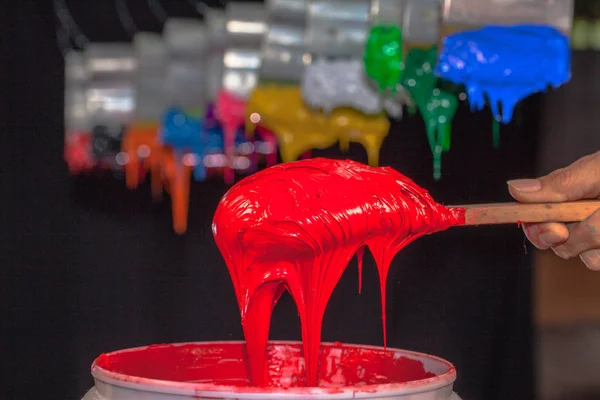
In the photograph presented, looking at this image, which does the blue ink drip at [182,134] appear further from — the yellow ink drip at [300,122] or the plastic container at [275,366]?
the plastic container at [275,366]

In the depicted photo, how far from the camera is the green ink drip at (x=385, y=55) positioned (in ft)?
6.93

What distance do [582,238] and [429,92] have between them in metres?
0.69

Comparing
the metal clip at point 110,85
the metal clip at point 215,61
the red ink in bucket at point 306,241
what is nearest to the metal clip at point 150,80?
the metal clip at point 110,85

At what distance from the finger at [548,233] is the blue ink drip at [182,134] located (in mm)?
975

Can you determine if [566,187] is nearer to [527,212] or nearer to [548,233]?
[548,233]

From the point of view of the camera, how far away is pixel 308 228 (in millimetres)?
1440

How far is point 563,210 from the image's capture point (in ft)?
4.89

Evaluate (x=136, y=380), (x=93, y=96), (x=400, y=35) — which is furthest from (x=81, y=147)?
(x=136, y=380)

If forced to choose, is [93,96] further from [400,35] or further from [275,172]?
[275,172]

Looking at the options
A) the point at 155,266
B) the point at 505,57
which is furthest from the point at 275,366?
the point at 155,266

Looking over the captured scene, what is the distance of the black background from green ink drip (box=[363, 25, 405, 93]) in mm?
583

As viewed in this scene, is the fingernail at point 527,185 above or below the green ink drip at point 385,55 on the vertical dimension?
below

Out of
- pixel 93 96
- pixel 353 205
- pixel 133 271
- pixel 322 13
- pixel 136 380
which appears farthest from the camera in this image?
pixel 133 271

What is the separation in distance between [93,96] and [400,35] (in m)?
0.83
